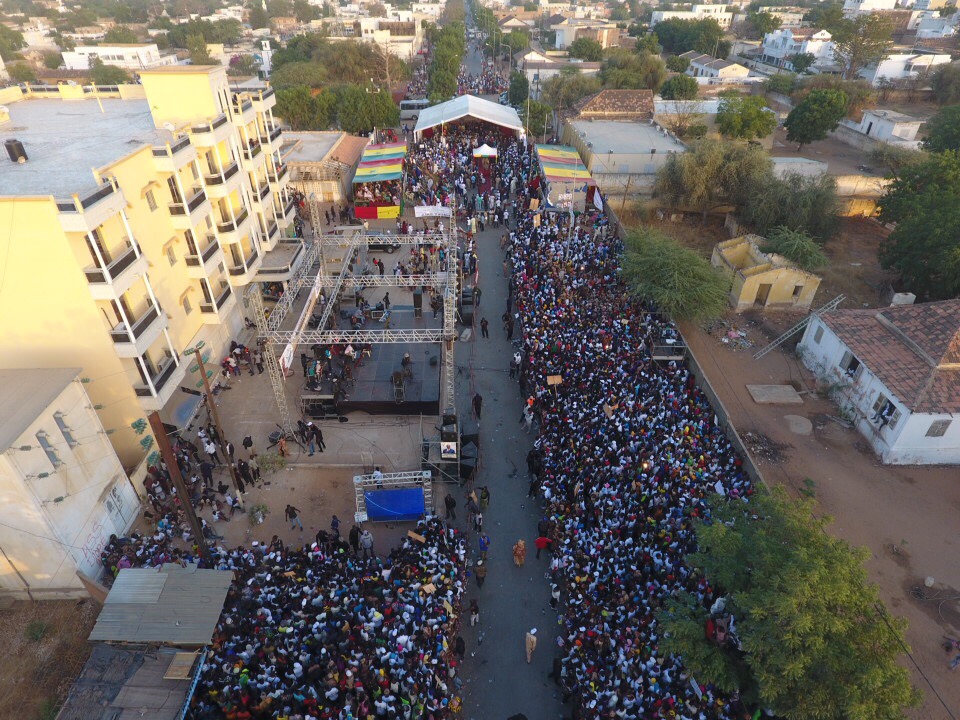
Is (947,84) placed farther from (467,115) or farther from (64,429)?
(64,429)

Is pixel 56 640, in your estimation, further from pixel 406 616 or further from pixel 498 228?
pixel 498 228

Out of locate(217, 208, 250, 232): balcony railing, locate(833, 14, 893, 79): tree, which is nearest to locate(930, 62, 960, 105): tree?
locate(833, 14, 893, 79): tree

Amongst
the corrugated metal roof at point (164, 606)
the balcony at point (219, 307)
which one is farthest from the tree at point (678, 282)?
the corrugated metal roof at point (164, 606)

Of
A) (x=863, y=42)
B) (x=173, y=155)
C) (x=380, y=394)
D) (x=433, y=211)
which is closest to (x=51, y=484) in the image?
(x=380, y=394)

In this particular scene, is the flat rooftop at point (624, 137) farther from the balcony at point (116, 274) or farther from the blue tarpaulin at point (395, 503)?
the balcony at point (116, 274)

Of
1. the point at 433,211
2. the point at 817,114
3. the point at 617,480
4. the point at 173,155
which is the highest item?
the point at 173,155

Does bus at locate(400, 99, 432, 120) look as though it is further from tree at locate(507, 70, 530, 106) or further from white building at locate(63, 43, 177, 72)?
white building at locate(63, 43, 177, 72)
